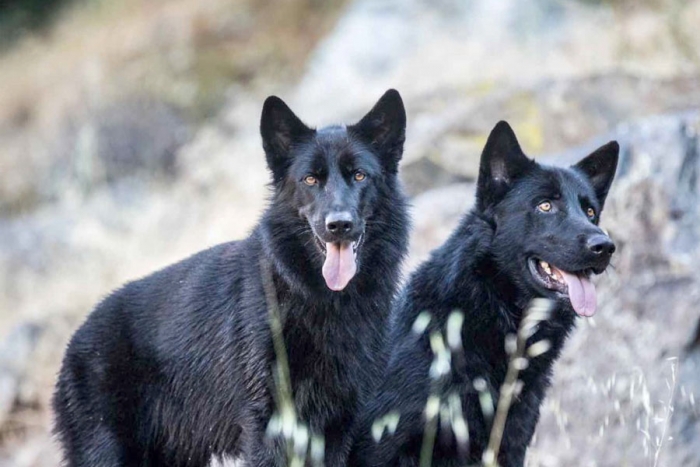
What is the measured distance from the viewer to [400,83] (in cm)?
1397

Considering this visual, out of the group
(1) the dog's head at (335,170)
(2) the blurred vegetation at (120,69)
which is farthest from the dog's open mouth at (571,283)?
(2) the blurred vegetation at (120,69)

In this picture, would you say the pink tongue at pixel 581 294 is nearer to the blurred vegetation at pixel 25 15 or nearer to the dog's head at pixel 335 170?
the dog's head at pixel 335 170

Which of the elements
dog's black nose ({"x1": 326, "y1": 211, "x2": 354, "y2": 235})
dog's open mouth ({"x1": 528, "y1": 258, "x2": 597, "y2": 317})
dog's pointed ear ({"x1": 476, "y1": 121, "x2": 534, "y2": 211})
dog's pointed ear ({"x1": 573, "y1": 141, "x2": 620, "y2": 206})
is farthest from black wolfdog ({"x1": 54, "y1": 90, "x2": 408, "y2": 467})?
dog's pointed ear ({"x1": 573, "y1": 141, "x2": 620, "y2": 206})

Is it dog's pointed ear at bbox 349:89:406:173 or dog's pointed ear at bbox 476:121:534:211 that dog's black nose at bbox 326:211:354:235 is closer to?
dog's pointed ear at bbox 349:89:406:173

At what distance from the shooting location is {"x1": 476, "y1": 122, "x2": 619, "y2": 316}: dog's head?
5066 millimetres

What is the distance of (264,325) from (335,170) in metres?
0.78

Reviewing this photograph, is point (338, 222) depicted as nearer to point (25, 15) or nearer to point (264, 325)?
point (264, 325)

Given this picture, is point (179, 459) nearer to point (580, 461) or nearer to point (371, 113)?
point (371, 113)

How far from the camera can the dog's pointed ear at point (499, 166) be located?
17.8 feet

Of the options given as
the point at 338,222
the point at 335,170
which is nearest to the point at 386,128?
the point at 335,170

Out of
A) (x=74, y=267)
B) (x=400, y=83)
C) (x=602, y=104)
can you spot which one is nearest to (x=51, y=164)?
(x=74, y=267)

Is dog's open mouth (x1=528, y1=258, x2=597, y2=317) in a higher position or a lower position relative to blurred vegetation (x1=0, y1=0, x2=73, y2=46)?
lower

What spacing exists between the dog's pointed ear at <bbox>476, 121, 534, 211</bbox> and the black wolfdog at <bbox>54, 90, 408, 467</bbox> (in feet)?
1.45

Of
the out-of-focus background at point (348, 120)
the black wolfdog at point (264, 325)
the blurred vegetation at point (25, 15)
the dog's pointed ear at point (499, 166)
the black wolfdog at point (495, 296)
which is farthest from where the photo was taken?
the blurred vegetation at point (25, 15)
